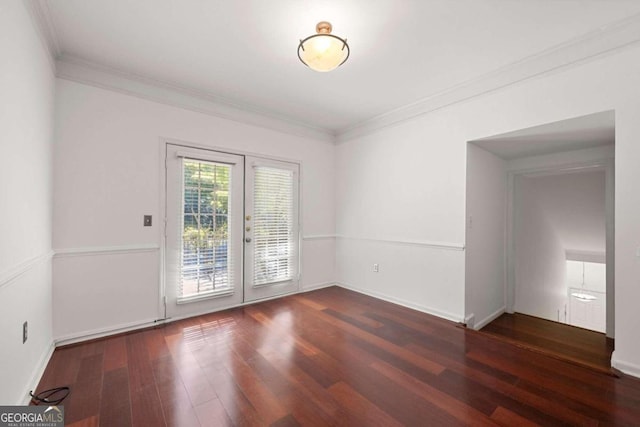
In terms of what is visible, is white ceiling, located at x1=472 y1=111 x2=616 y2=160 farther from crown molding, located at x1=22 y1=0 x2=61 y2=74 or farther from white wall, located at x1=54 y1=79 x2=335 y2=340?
crown molding, located at x1=22 y1=0 x2=61 y2=74

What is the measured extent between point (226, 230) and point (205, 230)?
0.90ft

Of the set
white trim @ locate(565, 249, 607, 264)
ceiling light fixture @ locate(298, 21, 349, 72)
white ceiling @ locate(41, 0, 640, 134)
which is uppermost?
white ceiling @ locate(41, 0, 640, 134)

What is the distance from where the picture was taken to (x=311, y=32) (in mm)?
2295

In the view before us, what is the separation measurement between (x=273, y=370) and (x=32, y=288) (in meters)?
1.91

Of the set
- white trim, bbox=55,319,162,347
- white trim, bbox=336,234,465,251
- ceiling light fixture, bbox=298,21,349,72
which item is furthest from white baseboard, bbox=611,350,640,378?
white trim, bbox=55,319,162,347

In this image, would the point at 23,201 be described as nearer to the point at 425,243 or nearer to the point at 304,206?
the point at 304,206

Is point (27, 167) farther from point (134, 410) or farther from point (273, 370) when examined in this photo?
point (273, 370)

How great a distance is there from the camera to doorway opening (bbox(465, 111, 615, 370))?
3061 millimetres

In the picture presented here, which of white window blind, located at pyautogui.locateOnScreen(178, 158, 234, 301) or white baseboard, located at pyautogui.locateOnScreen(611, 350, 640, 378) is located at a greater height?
white window blind, located at pyautogui.locateOnScreen(178, 158, 234, 301)

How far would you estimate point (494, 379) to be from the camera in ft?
6.89

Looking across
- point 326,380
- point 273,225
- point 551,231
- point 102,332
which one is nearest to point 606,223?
point 551,231

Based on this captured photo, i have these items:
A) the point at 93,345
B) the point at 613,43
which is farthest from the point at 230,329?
the point at 613,43

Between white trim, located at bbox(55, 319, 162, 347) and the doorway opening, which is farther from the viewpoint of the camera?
the doorway opening

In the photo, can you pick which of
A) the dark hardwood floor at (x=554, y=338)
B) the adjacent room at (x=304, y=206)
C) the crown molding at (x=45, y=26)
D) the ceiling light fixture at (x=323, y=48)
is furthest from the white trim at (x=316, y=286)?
the crown molding at (x=45, y=26)
